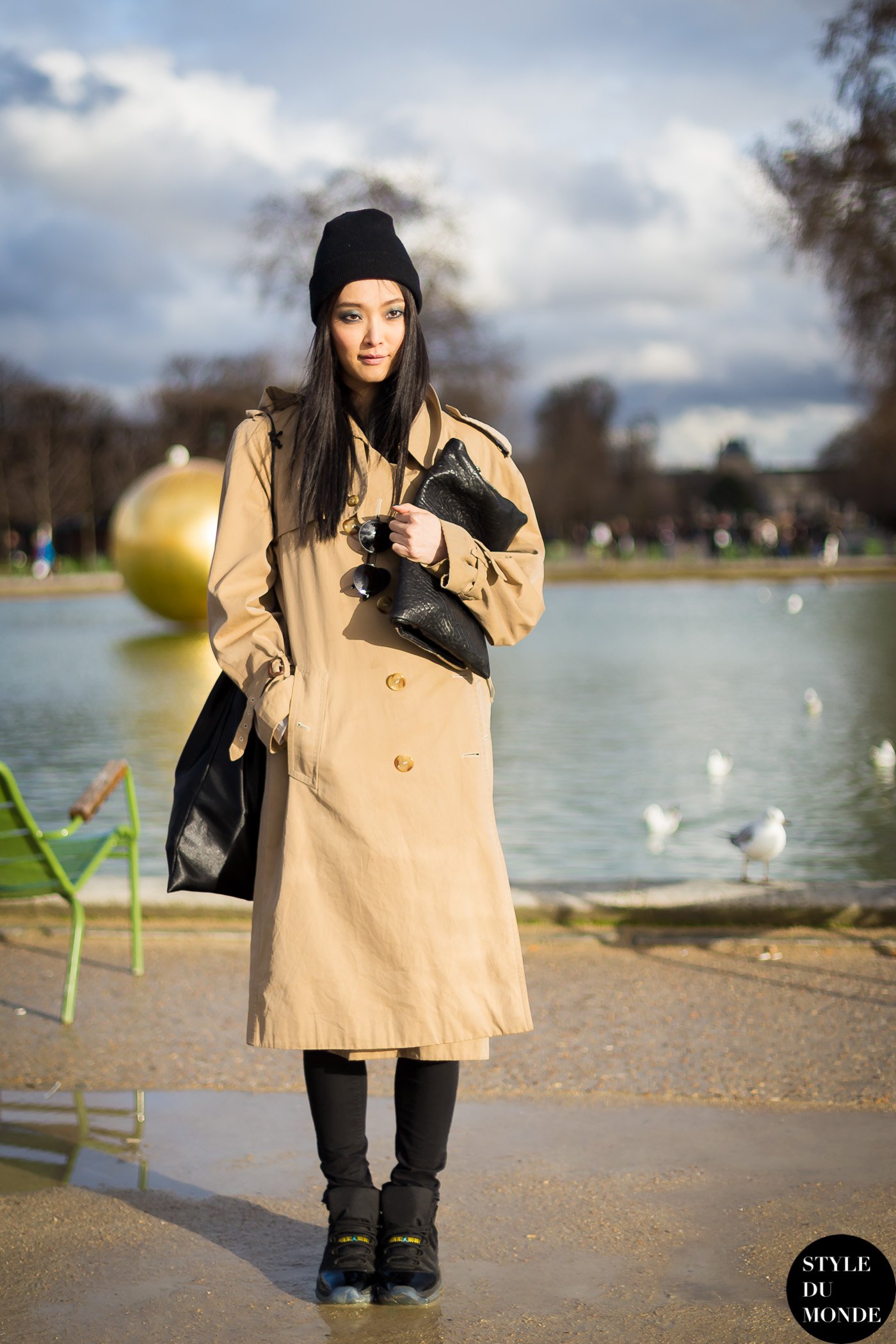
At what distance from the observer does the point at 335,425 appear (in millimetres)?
3105

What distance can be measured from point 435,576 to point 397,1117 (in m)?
1.08

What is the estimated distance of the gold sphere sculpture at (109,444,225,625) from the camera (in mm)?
22328

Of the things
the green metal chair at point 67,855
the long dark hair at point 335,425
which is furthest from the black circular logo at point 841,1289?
the green metal chair at point 67,855

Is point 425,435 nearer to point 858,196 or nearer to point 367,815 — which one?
point 367,815

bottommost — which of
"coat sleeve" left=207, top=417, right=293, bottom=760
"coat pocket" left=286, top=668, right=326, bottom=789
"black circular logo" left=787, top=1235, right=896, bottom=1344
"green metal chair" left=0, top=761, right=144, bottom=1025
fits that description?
"black circular logo" left=787, top=1235, right=896, bottom=1344

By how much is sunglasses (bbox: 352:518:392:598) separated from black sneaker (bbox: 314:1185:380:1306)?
1.19 meters

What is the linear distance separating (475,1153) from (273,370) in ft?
237

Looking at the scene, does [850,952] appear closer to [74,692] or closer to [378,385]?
[378,385]

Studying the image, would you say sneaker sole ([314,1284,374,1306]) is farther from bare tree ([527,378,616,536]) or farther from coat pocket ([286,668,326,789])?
bare tree ([527,378,616,536])

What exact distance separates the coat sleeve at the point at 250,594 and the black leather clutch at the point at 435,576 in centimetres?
27

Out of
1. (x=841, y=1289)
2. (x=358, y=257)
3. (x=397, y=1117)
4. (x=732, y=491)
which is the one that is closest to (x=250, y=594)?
(x=358, y=257)

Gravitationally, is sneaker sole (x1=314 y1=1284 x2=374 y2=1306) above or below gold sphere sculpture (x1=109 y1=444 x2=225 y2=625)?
below

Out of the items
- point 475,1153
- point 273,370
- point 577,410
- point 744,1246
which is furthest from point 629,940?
point 577,410

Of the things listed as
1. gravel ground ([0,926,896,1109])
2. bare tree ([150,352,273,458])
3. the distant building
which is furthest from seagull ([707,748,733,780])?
the distant building
